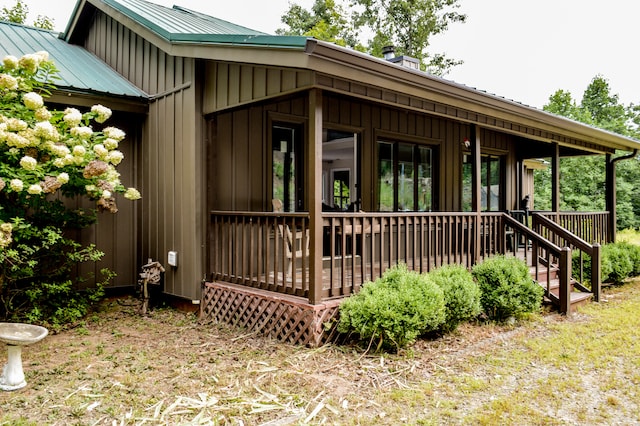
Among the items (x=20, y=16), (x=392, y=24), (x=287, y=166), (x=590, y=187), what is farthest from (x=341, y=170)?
(x=590, y=187)

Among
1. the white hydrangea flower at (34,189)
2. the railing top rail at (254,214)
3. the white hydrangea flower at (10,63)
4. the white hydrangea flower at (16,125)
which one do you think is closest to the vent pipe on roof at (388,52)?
the railing top rail at (254,214)

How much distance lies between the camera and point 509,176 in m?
10.3

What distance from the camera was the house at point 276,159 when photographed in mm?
4461

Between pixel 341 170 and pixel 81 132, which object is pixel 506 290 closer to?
pixel 341 170

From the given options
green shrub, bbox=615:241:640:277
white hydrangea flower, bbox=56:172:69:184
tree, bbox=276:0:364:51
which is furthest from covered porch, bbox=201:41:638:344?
tree, bbox=276:0:364:51

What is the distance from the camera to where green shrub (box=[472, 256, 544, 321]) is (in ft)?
17.4

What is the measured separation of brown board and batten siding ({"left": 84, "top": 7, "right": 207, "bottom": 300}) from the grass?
907mm

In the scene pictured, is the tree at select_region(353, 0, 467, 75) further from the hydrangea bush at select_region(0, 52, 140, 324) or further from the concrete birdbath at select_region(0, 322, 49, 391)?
the concrete birdbath at select_region(0, 322, 49, 391)

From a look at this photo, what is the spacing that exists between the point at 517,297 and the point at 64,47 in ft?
26.0

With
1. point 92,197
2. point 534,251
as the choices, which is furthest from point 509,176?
point 92,197

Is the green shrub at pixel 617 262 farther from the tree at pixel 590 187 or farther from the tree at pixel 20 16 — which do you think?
the tree at pixel 20 16

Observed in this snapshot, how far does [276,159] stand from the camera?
6391mm

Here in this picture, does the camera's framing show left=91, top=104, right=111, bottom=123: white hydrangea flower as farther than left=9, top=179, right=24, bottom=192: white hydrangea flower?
Yes

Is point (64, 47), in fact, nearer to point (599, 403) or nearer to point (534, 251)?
point (534, 251)
